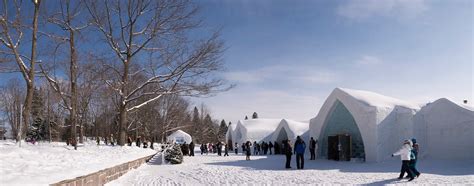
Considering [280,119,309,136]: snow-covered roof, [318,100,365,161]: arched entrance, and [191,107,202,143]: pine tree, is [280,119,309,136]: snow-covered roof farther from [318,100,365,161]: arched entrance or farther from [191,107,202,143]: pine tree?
[191,107,202,143]: pine tree

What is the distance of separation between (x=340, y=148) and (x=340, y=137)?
0.78 meters

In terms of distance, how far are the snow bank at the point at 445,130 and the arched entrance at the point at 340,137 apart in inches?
123

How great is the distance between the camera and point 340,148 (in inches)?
942

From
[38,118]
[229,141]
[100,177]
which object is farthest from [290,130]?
[38,118]

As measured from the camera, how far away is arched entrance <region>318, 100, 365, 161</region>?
2341 cm

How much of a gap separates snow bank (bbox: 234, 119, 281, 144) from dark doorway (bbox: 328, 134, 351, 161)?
21692 mm

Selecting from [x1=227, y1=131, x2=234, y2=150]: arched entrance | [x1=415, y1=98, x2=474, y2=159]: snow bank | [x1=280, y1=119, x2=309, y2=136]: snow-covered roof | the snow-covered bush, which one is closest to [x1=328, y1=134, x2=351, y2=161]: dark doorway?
[x1=415, y1=98, x2=474, y2=159]: snow bank

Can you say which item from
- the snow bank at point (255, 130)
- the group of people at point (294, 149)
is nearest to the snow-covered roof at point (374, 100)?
the group of people at point (294, 149)

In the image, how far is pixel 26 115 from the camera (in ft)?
53.3

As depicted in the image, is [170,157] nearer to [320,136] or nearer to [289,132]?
[320,136]

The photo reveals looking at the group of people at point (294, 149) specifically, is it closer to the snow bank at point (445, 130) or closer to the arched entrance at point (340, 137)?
the arched entrance at point (340, 137)

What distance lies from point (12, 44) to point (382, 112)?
16.8 metres

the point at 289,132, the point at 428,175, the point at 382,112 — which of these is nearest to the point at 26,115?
the point at 428,175

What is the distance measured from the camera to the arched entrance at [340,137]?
23406mm
